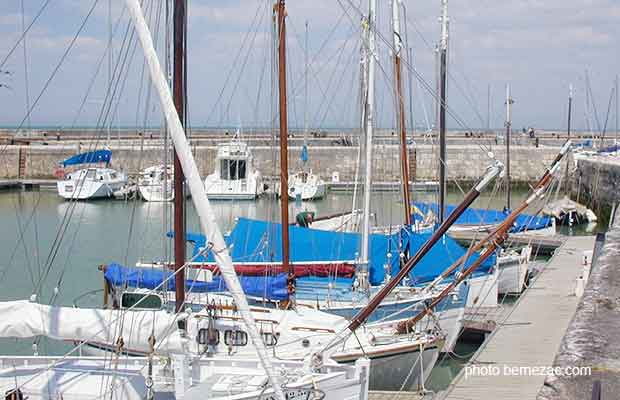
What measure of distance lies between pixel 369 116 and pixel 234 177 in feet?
105

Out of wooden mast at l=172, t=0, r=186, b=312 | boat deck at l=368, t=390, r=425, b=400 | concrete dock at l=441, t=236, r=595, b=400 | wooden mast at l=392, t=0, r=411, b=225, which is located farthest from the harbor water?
wooden mast at l=392, t=0, r=411, b=225

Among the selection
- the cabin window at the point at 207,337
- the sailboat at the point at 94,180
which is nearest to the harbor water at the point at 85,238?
the sailboat at the point at 94,180

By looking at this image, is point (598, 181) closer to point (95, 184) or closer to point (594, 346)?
point (95, 184)

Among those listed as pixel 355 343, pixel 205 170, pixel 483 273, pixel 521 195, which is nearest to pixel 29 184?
pixel 205 170

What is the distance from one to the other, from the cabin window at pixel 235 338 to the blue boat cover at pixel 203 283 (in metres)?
2.59

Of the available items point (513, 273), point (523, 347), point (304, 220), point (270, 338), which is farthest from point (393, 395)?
point (304, 220)

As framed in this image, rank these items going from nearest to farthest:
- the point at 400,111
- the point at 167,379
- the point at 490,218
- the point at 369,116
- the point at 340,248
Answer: the point at 167,379 < the point at 369,116 < the point at 340,248 < the point at 400,111 < the point at 490,218

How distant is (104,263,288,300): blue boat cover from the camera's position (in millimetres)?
14922

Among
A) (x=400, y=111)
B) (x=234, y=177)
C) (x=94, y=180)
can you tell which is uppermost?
(x=400, y=111)

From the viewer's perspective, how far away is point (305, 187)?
4703cm

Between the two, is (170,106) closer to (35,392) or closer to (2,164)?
(35,392)

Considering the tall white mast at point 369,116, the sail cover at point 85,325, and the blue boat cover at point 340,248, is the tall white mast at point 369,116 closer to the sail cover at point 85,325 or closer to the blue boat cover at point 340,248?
the blue boat cover at point 340,248

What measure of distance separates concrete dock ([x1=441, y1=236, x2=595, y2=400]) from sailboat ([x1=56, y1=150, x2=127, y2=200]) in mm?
33303

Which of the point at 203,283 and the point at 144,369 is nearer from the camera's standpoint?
the point at 144,369
